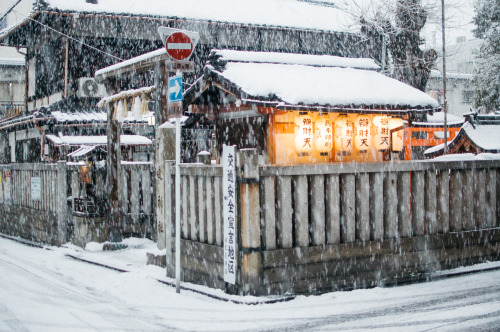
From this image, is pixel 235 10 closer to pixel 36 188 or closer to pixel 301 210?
pixel 36 188

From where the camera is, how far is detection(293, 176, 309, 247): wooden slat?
817 centimetres

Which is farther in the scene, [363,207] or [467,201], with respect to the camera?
[467,201]

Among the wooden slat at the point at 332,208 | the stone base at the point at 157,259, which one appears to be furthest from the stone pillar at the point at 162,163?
the wooden slat at the point at 332,208

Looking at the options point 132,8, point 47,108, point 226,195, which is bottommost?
point 226,195

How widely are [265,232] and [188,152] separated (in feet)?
52.8

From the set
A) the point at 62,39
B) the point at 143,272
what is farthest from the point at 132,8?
the point at 143,272

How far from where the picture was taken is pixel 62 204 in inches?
567

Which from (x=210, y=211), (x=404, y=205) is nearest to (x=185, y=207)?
(x=210, y=211)

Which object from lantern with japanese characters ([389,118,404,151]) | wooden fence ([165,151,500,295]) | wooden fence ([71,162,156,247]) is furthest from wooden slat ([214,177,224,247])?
lantern with japanese characters ([389,118,404,151])

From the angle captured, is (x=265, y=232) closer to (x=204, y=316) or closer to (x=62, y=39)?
(x=204, y=316)

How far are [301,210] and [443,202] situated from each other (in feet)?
9.94

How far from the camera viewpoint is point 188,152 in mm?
23656

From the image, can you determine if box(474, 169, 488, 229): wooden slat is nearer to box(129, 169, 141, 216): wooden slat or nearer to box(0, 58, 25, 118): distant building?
box(129, 169, 141, 216): wooden slat

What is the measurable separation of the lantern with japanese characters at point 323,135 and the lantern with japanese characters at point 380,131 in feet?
4.15
